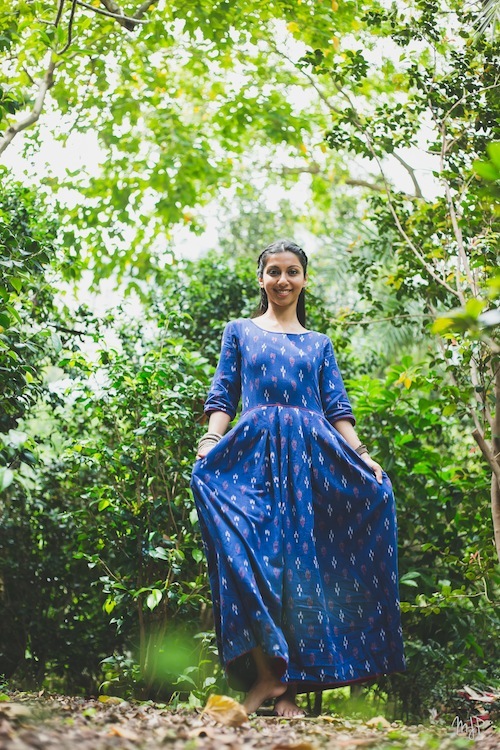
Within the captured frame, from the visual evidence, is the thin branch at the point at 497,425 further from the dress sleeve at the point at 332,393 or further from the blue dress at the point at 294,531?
the dress sleeve at the point at 332,393

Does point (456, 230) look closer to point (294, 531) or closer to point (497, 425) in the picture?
point (497, 425)

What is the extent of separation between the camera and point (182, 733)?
1678 mm

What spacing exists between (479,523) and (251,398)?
59.8 inches

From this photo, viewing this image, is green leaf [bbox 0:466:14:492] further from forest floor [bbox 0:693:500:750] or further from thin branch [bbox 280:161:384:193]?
Answer: thin branch [bbox 280:161:384:193]

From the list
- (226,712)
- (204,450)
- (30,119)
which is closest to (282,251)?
(204,450)

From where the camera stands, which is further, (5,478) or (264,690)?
(264,690)

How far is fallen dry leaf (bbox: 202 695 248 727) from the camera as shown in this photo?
199 cm

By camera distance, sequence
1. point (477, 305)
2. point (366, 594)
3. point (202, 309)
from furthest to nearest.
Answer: point (202, 309)
point (366, 594)
point (477, 305)

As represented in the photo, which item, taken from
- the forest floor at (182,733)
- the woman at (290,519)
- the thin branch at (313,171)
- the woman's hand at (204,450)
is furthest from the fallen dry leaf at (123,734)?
the thin branch at (313,171)

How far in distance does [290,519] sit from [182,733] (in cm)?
113

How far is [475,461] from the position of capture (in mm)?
Result: 3766

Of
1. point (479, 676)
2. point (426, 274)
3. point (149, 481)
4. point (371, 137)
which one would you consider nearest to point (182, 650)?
point (149, 481)

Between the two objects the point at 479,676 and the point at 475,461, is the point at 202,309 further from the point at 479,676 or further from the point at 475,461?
the point at 479,676

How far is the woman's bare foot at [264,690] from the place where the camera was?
2484 millimetres
